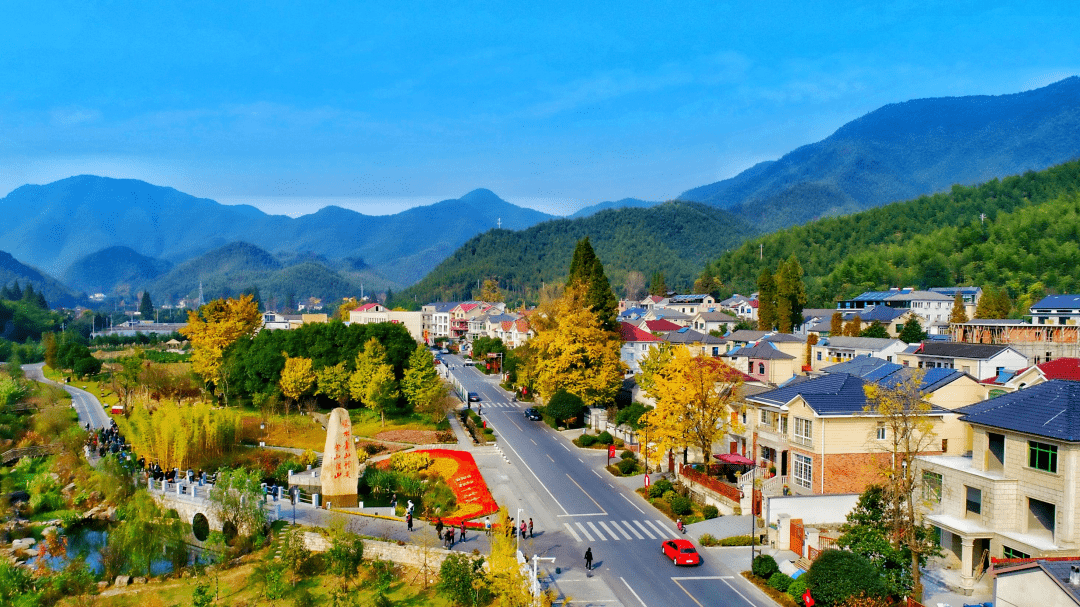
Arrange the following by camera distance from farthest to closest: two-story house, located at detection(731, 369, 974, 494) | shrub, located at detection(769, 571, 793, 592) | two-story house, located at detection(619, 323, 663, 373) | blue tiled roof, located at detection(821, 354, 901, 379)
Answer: two-story house, located at detection(619, 323, 663, 373) < blue tiled roof, located at detection(821, 354, 901, 379) < two-story house, located at detection(731, 369, 974, 494) < shrub, located at detection(769, 571, 793, 592)

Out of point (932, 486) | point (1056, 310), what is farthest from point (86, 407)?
point (1056, 310)

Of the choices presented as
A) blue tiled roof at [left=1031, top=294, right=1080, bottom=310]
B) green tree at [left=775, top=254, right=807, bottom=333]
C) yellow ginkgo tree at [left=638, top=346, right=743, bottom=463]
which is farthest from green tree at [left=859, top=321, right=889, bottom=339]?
yellow ginkgo tree at [left=638, top=346, right=743, bottom=463]

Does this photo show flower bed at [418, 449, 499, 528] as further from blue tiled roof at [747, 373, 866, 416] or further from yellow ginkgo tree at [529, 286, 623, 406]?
blue tiled roof at [747, 373, 866, 416]

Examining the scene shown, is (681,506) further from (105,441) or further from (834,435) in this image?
(105,441)

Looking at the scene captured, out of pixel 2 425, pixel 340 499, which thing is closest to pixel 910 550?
pixel 340 499

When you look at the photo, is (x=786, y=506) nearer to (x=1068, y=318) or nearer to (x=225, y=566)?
(x=225, y=566)
